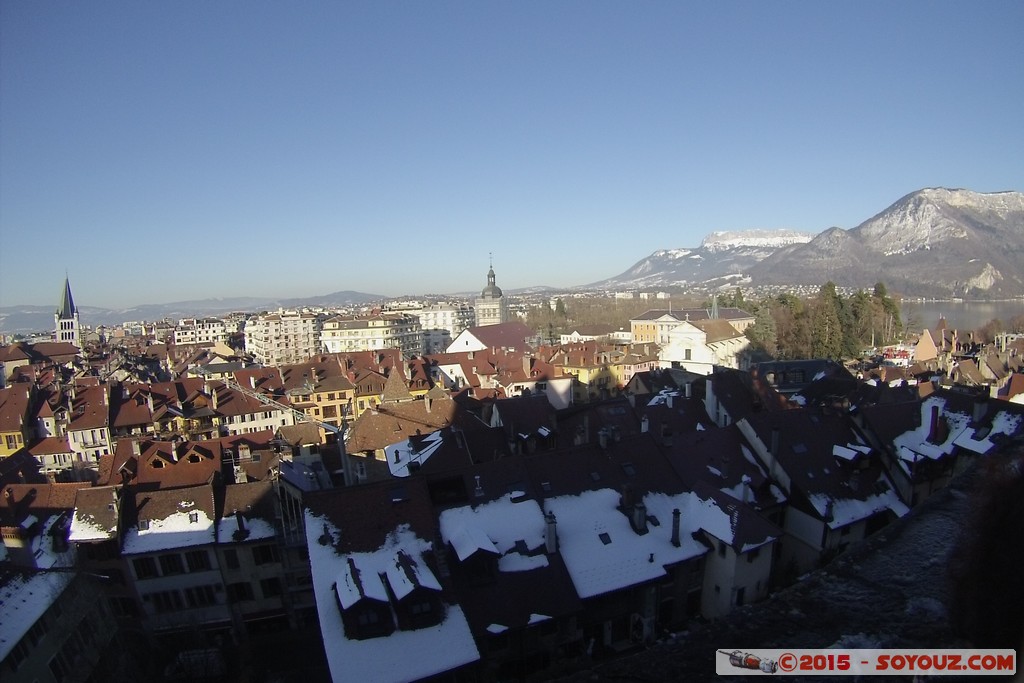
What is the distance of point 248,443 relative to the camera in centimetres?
2731

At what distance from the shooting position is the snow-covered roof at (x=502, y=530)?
14.7 m

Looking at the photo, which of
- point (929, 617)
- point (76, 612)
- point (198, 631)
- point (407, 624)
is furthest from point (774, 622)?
point (198, 631)

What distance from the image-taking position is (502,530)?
15.5m

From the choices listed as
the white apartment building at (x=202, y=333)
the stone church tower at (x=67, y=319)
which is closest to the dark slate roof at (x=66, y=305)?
the stone church tower at (x=67, y=319)

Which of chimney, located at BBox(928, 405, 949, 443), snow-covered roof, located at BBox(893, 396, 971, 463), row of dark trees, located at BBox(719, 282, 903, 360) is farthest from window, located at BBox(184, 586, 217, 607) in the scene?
row of dark trees, located at BBox(719, 282, 903, 360)

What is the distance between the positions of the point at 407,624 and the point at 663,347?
63018mm

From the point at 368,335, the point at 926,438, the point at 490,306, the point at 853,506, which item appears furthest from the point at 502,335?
the point at 853,506

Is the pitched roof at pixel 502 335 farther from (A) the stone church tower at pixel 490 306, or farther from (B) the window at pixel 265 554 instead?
(B) the window at pixel 265 554

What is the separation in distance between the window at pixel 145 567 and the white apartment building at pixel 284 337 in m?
98.7

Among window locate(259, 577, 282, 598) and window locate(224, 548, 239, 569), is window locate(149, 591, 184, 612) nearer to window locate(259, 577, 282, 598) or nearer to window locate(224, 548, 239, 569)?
window locate(224, 548, 239, 569)

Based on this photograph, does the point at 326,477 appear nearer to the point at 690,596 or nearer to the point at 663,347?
the point at 690,596

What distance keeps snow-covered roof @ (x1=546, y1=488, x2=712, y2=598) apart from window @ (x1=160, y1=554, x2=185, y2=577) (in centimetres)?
1196

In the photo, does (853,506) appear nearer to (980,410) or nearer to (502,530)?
(980,410)

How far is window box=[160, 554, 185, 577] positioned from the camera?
→ 1830cm
